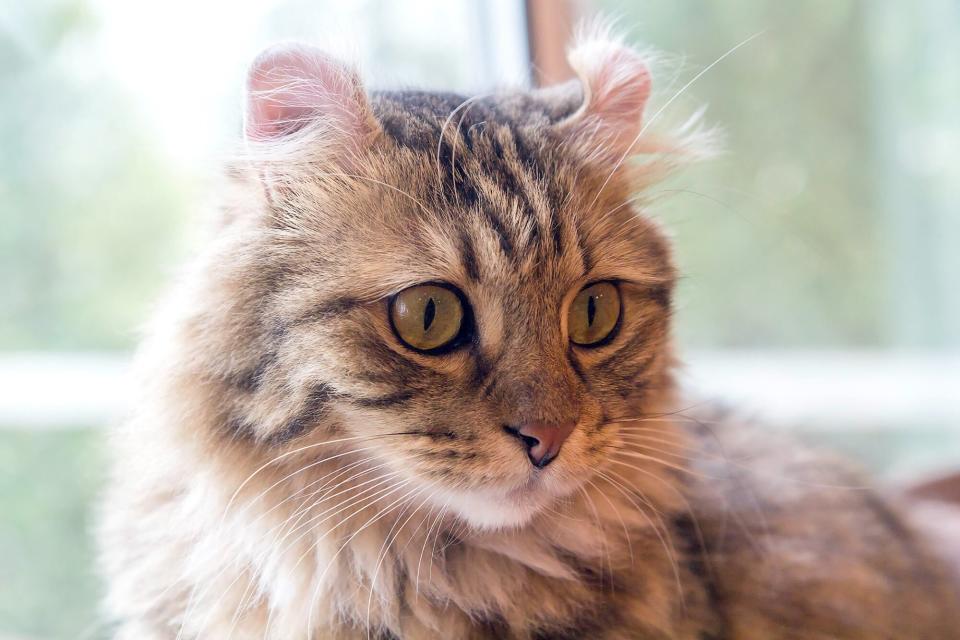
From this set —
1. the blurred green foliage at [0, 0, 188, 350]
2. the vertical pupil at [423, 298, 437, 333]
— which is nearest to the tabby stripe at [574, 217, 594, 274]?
the vertical pupil at [423, 298, 437, 333]

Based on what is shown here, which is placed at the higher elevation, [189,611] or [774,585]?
[774,585]

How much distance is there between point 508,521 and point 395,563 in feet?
0.55

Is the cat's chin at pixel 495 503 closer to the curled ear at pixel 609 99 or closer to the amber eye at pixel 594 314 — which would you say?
the amber eye at pixel 594 314

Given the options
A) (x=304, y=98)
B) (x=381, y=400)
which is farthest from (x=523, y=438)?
(x=304, y=98)

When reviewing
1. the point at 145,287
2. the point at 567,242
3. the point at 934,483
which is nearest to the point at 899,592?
the point at 934,483

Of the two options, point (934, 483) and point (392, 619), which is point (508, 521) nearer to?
point (392, 619)

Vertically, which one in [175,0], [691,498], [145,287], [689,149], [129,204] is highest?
[175,0]

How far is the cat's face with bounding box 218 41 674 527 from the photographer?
946mm

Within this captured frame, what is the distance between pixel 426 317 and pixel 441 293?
0.03 metres

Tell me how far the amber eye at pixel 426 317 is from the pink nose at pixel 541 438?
0.14 meters

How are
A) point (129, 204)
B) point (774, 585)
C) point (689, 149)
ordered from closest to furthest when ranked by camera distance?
point (774, 585) < point (689, 149) < point (129, 204)

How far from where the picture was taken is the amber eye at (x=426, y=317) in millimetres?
979

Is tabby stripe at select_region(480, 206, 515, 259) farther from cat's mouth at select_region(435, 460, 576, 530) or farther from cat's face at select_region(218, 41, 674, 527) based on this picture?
cat's mouth at select_region(435, 460, 576, 530)

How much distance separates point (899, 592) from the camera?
1282 millimetres
